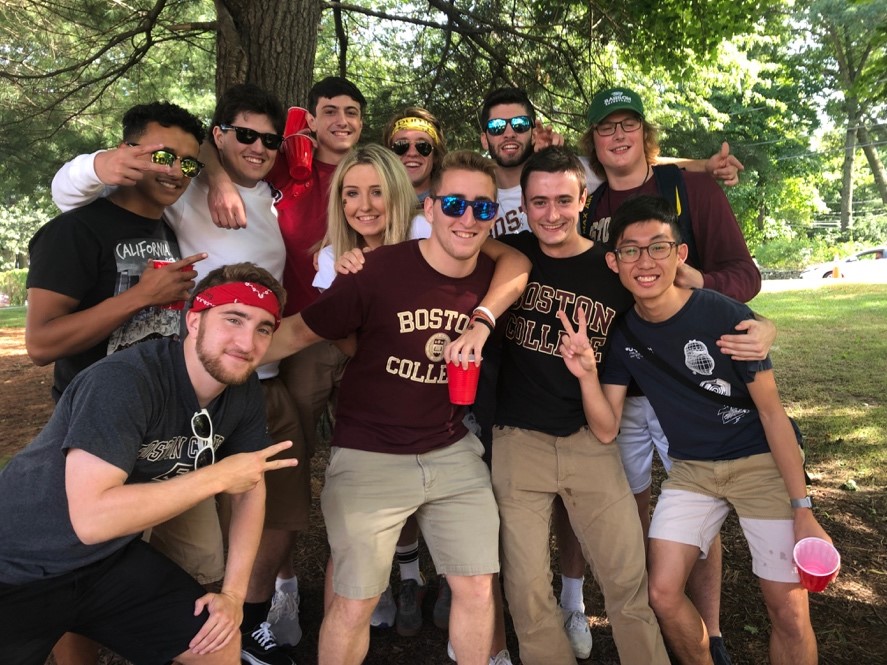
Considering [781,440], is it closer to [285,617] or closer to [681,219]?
[681,219]

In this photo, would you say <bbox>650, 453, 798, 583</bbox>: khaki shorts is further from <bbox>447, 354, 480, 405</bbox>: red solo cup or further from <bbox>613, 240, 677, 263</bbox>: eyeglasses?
<bbox>447, 354, 480, 405</bbox>: red solo cup

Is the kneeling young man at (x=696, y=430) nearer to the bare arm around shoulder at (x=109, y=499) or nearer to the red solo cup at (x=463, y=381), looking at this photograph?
the red solo cup at (x=463, y=381)

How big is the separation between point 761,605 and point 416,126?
3.45 m

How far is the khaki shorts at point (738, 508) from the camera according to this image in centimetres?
275

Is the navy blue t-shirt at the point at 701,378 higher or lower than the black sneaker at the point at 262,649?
higher

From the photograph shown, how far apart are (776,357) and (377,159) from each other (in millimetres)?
8528

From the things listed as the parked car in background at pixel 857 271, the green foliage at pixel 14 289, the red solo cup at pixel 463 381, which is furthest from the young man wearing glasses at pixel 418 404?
the green foliage at pixel 14 289

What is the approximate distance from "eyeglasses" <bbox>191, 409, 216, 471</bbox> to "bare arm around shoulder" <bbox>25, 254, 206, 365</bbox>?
56cm

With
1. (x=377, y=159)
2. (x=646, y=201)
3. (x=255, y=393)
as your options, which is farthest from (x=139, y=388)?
(x=646, y=201)

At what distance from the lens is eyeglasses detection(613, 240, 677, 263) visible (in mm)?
2820

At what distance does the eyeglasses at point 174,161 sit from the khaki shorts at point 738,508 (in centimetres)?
266

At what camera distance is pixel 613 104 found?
11.0 feet

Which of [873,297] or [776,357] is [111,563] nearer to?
[776,357]

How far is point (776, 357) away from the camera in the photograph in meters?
9.56
